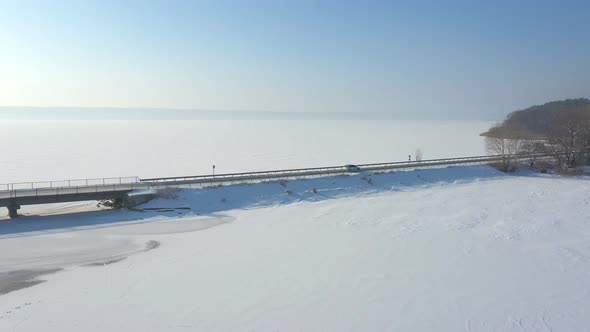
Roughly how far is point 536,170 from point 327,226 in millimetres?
34498

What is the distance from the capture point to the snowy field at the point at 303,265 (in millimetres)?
14133

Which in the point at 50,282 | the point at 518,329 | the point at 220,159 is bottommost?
the point at 518,329

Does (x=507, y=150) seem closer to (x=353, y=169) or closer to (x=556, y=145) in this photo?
(x=556, y=145)

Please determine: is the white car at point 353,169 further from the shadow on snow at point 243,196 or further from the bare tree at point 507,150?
the bare tree at point 507,150

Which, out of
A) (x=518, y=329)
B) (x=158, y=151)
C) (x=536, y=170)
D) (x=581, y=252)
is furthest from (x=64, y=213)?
(x=536, y=170)

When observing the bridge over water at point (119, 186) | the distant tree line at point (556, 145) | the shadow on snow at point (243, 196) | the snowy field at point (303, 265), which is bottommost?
the snowy field at point (303, 265)

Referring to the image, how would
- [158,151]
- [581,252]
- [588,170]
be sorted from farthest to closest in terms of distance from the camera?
[158,151], [588,170], [581,252]

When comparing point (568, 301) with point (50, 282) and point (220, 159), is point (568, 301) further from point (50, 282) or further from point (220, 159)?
point (220, 159)

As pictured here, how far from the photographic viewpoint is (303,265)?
19.0 m

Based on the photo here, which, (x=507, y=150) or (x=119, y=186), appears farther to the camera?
(x=507, y=150)

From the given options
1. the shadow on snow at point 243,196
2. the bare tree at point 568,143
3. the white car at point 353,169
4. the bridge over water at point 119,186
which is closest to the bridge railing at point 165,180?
the bridge over water at point 119,186

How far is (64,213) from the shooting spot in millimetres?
29891

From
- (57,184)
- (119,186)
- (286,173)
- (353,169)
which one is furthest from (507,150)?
(57,184)

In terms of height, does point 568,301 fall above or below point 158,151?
below
